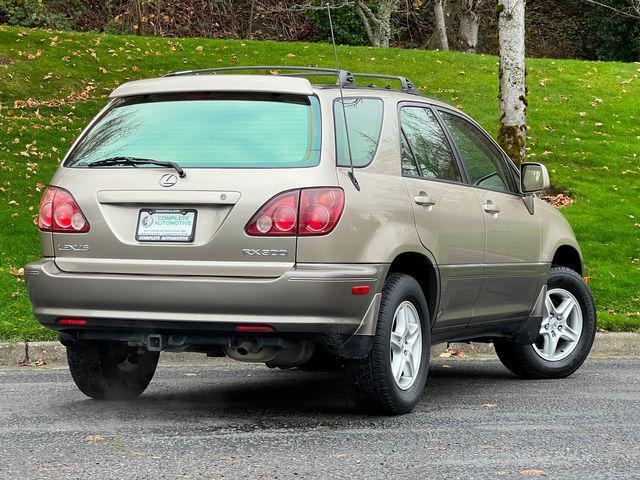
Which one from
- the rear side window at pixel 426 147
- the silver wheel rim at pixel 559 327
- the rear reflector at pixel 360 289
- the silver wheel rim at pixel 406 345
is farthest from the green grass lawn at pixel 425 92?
the rear reflector at pixel 360 289

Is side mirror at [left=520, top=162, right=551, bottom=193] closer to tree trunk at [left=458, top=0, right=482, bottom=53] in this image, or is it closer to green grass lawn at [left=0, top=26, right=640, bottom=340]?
green grass lawn at [left=0, top=26, right=640, bottom=340]

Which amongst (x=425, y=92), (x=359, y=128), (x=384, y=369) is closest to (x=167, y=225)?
(x=359, y=128)

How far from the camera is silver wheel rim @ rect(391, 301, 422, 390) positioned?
6.45 metres

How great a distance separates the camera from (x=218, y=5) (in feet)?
123

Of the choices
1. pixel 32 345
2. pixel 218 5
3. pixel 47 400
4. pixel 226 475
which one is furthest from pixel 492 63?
pixel 226 475

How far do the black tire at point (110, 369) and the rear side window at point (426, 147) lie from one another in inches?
75.9

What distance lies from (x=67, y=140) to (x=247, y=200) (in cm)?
1408

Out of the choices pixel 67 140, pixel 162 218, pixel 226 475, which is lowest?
pixel 67 140

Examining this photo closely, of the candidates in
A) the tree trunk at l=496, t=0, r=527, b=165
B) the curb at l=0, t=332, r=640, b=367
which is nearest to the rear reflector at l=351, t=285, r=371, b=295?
the curb at l=0, t=332, r=640, b=367

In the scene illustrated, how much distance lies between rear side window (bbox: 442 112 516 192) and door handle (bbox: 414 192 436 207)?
80cm

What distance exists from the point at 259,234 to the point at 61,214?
114cm

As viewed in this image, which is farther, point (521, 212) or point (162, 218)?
point (521, 212)

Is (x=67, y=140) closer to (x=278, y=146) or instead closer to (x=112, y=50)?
(x=112, y=50)

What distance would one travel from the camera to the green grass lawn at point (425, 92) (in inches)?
555
